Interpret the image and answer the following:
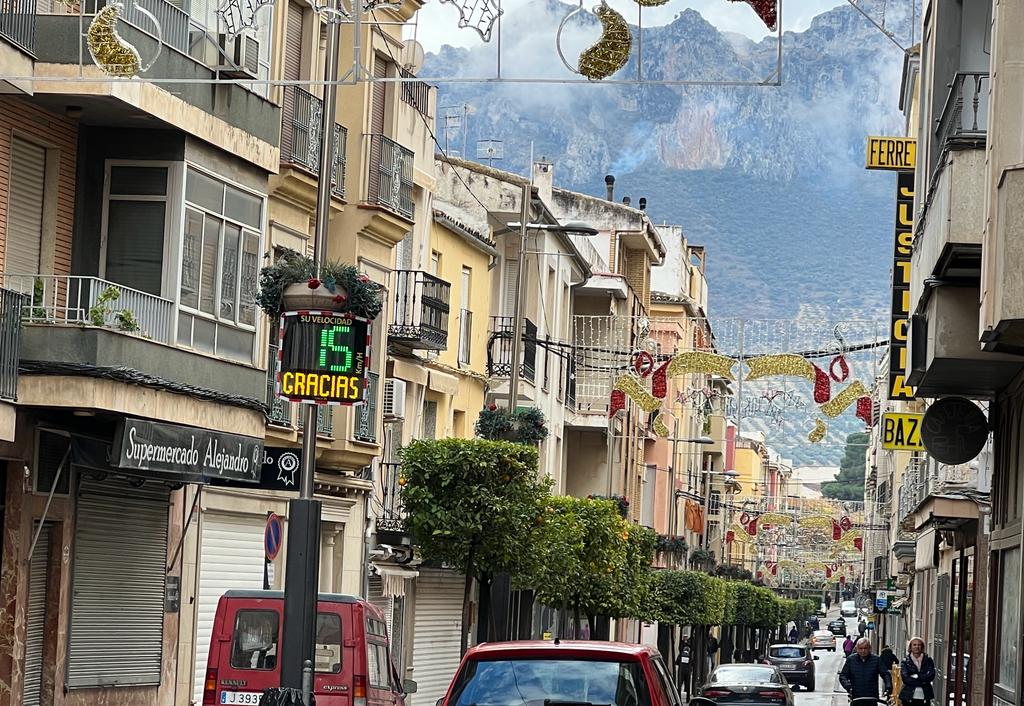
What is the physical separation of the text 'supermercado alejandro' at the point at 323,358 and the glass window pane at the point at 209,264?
559cm

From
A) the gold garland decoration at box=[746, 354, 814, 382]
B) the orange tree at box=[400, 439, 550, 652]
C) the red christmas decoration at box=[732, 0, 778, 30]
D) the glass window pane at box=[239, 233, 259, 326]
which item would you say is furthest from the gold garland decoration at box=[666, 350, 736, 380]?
the red christmas decoration at box=[732, 0, 778, 30]

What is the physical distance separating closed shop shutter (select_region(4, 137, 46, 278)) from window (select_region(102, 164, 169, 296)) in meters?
1.08

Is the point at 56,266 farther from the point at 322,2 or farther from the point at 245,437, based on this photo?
the point at 322,2

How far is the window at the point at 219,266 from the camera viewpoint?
23.8 m

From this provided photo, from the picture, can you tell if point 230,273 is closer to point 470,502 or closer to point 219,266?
point 219,266

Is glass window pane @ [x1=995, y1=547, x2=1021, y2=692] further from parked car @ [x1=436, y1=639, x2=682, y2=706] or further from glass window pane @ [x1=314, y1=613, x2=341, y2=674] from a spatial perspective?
glass window pane @ [x1=314, y1=613, x2=341, y2=674]

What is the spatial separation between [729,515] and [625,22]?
11371cm

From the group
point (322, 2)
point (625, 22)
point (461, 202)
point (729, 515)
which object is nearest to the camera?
point (625, 22)

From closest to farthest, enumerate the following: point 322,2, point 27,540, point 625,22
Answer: point 625,22
point 27,540
point 322,2

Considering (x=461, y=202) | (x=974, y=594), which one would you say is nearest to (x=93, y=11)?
(x=974, y=594)

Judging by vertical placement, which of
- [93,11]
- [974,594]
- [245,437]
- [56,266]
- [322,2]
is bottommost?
[974,594]

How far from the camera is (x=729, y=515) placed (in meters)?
127

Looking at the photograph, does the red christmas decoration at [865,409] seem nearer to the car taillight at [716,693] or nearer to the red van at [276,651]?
the car taillight at [716,693]

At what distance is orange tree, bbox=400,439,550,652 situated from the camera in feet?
104
